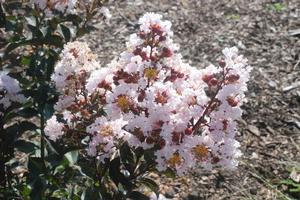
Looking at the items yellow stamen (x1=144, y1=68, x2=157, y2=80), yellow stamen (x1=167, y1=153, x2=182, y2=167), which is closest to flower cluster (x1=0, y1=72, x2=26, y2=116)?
yellow stamen (x1=144, y1=68, x2=157, y2=80)

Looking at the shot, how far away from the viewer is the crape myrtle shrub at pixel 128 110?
5.84 feet

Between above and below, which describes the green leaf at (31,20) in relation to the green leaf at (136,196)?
above

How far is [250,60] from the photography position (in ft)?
13.5

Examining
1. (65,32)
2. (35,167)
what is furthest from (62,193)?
(65,32)

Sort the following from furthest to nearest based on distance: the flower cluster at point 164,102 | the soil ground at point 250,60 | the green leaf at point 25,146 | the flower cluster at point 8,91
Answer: the soil ground at point 250,60 < the green leaf at point 25,146 < the flower cluster at point 8,91 < the flower cluster at point 164,102

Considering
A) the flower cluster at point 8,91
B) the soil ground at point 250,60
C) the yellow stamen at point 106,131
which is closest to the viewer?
the yellow stamen at point 106,131

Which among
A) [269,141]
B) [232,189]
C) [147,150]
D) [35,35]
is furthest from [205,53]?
[147,150]

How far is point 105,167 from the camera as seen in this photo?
2.09 metres

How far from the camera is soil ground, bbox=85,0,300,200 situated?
3.14 m

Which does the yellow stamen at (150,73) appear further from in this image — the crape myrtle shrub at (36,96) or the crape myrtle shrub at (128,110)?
the crape myrtle shrub at (36,96)

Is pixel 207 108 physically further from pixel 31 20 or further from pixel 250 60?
pixel 250 60

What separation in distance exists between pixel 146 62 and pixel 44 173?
2.13ft

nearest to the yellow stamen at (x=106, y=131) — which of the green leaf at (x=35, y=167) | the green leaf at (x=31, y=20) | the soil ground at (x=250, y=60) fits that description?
the green leaf at (x=35, y=167)

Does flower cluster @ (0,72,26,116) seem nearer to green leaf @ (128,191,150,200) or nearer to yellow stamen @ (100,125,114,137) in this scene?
yellow stamen @ (100,125,114,137)
